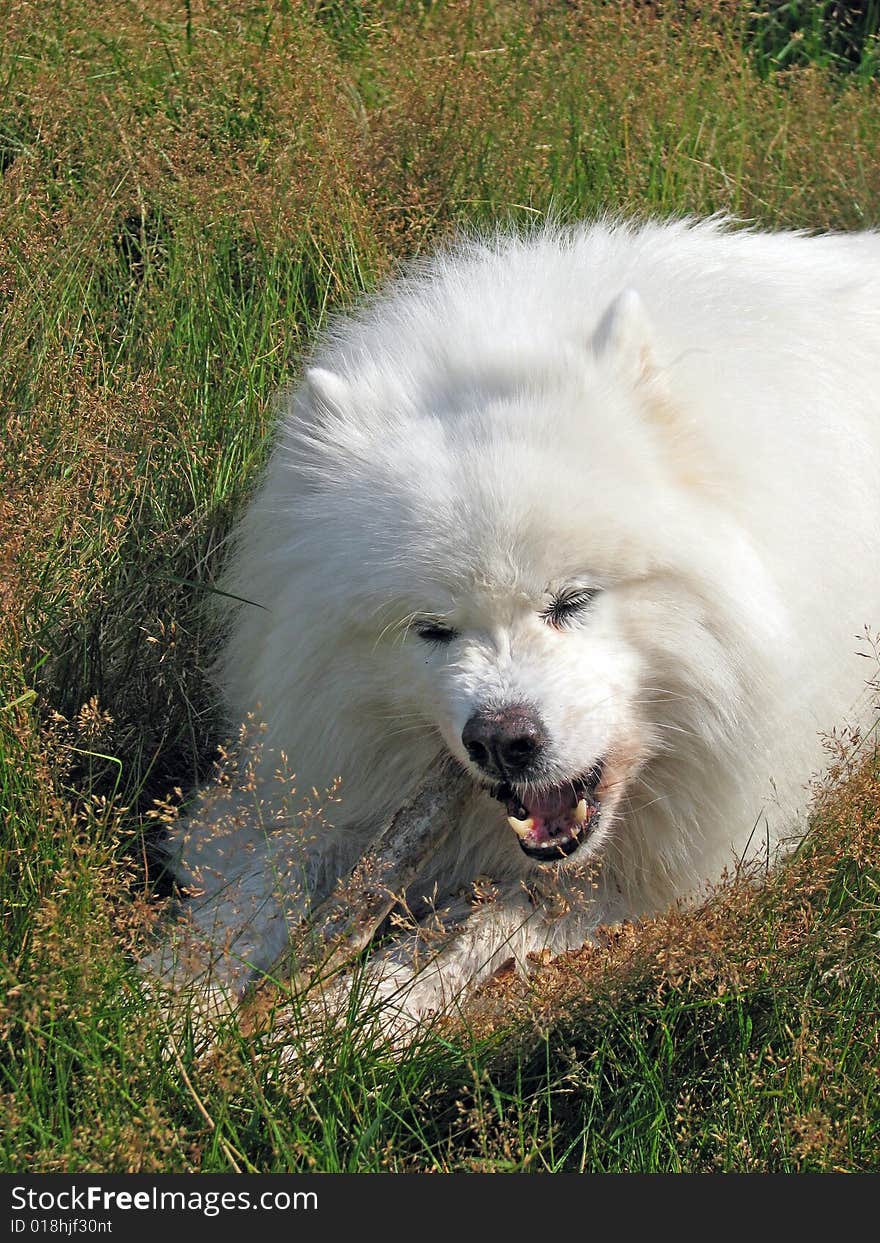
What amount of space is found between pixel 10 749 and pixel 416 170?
3012mm

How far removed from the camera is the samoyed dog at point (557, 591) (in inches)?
124

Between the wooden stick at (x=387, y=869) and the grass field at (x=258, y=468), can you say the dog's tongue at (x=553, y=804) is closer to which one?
the wooden stick at (x=387, y=869)

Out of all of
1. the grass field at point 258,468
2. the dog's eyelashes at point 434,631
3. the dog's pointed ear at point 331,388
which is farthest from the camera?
the dog's pointed ear at point 331,388

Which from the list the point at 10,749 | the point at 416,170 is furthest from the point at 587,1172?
the point at 416,170

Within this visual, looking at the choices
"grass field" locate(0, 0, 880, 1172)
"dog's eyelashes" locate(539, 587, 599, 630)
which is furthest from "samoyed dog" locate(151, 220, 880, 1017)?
"grass field" locate(0, 0, 880, 1172)

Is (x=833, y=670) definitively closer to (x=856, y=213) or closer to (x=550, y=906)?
(x=550, y=906)

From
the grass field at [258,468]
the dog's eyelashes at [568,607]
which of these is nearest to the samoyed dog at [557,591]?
the dog's eyelashes at [568,607]

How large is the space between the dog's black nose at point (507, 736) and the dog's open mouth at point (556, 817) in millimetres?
211

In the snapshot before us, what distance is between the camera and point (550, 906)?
3543 millimetres

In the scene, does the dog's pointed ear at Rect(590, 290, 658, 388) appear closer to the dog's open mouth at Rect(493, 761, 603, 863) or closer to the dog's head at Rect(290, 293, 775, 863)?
the dog's head at Rect(290, 293, 775, 863)

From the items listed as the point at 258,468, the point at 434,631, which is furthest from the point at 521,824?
the point at 258,468

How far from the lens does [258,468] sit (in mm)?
4516

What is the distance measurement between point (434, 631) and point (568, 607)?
1.00 ft

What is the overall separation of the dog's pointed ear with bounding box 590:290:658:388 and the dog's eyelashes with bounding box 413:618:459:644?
0.67m
